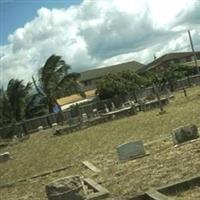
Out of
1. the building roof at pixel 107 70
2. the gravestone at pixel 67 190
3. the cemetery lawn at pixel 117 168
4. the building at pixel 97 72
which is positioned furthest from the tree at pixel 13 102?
the building roof at pixel 107 70

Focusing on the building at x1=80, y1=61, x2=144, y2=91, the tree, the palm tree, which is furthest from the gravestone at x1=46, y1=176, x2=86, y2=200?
the building at x1=80, y1=61, x2=144, y2=91

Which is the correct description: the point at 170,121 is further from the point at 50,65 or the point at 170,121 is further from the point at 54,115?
the point at 50,65

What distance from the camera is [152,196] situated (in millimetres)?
8430

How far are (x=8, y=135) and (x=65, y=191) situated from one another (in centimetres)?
3560

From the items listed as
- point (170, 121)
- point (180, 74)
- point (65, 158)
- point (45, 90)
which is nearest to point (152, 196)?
point (65, 158)

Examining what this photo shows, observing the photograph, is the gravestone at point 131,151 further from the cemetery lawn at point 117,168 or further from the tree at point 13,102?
the tree at point 13,102

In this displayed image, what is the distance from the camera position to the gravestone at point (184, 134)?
14211 millimetres

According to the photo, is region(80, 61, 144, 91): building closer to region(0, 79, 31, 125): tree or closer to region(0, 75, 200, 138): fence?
region(0, 75, 200, 138): fence

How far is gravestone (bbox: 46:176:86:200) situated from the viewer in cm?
964

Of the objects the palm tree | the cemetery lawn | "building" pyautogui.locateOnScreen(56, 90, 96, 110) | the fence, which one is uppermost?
the palm tree

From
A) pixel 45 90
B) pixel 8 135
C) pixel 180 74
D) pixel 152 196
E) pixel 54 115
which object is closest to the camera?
pixel 152 196

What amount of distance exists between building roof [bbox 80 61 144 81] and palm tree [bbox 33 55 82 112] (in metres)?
35.8

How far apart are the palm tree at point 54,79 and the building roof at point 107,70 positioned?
1410 inches

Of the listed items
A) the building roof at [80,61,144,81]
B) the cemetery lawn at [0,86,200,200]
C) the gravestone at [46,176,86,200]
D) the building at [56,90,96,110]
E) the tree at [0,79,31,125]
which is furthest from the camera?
the building roof at [80,61,144,81]
